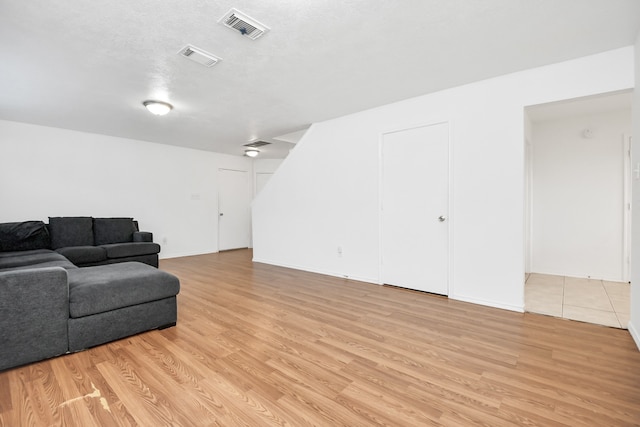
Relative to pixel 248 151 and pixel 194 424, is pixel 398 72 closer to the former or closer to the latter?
pixel 194 424

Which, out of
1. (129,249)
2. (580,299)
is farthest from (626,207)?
(129,249)

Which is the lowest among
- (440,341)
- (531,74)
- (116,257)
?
(440,341)

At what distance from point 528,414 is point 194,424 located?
170 cm

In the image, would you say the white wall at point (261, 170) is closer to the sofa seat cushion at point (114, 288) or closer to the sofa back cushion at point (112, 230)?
the sofa back cushion at point (112, 230)

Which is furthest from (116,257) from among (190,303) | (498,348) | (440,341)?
(498,348)

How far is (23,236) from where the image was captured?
412 centimetres

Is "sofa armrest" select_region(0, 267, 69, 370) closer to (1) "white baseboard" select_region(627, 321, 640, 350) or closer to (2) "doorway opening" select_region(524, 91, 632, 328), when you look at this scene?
(1) "white baseboard" select_region(627, 321, 640, 350)

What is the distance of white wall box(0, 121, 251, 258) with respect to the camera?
4680 millimetres

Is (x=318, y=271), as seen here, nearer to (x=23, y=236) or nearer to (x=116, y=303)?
(x=116, y=303)

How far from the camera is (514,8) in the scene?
2041 millimetres

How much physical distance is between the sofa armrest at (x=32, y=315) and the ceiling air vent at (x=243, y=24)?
2.22 m

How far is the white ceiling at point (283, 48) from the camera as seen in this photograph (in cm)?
205

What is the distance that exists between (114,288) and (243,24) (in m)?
2.32

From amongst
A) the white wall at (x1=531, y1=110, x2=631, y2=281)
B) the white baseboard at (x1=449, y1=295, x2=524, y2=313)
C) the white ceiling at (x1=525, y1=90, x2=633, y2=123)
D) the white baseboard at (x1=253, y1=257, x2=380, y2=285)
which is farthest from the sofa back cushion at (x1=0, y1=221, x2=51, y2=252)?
the white wall at (x1=531, y1=110, x2=631, y2=281)
